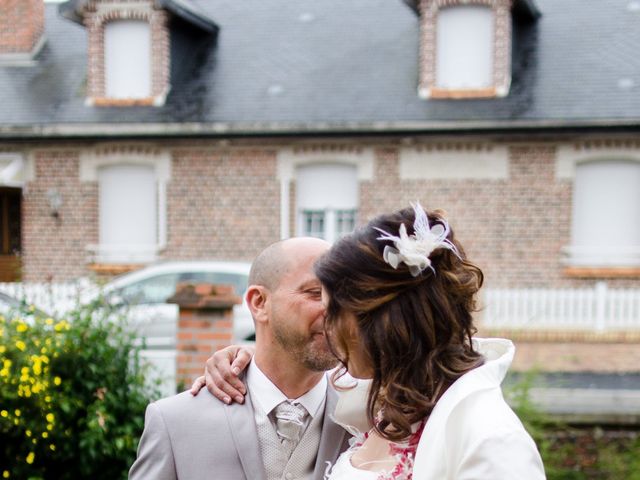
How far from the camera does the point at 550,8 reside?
15594 mm

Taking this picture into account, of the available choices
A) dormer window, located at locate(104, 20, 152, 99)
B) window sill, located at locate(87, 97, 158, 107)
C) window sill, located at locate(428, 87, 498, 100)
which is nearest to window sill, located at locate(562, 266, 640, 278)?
window sill, located at locate(428, 87, 498, 100)

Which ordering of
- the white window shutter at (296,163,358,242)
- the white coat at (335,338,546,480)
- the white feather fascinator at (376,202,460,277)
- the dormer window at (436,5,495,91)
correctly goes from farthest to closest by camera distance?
the white window shutter at (296,163,358,242) < the dormer window at (436,5,495,91) < the white feather fascinator at (376,202,460,277) < the white coat at (335,338,546,480)

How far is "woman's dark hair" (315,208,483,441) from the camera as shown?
1.83 meters

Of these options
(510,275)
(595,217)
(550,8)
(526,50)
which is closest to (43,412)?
(510,275)

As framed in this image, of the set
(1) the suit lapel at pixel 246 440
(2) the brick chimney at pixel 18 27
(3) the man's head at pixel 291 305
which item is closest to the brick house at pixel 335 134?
(2) the brick chimney at pixel 18 27

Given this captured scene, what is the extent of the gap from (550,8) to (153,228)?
889cm

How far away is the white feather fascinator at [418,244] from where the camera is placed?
5.96 feet

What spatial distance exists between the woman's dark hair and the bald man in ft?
1.81

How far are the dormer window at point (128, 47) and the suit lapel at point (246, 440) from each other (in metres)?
13.2

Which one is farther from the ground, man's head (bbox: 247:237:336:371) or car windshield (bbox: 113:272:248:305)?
man's head (bbox: 247:237:336:371)

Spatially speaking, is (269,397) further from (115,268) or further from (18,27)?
(18,27)

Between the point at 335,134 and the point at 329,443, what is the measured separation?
1194 centimetres

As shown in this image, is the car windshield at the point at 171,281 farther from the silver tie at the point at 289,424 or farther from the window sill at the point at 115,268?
the silver tie at the point at 289,424

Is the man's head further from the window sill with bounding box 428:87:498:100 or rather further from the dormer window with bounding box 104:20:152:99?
the dormer window with bounding box 104:20:152:99
